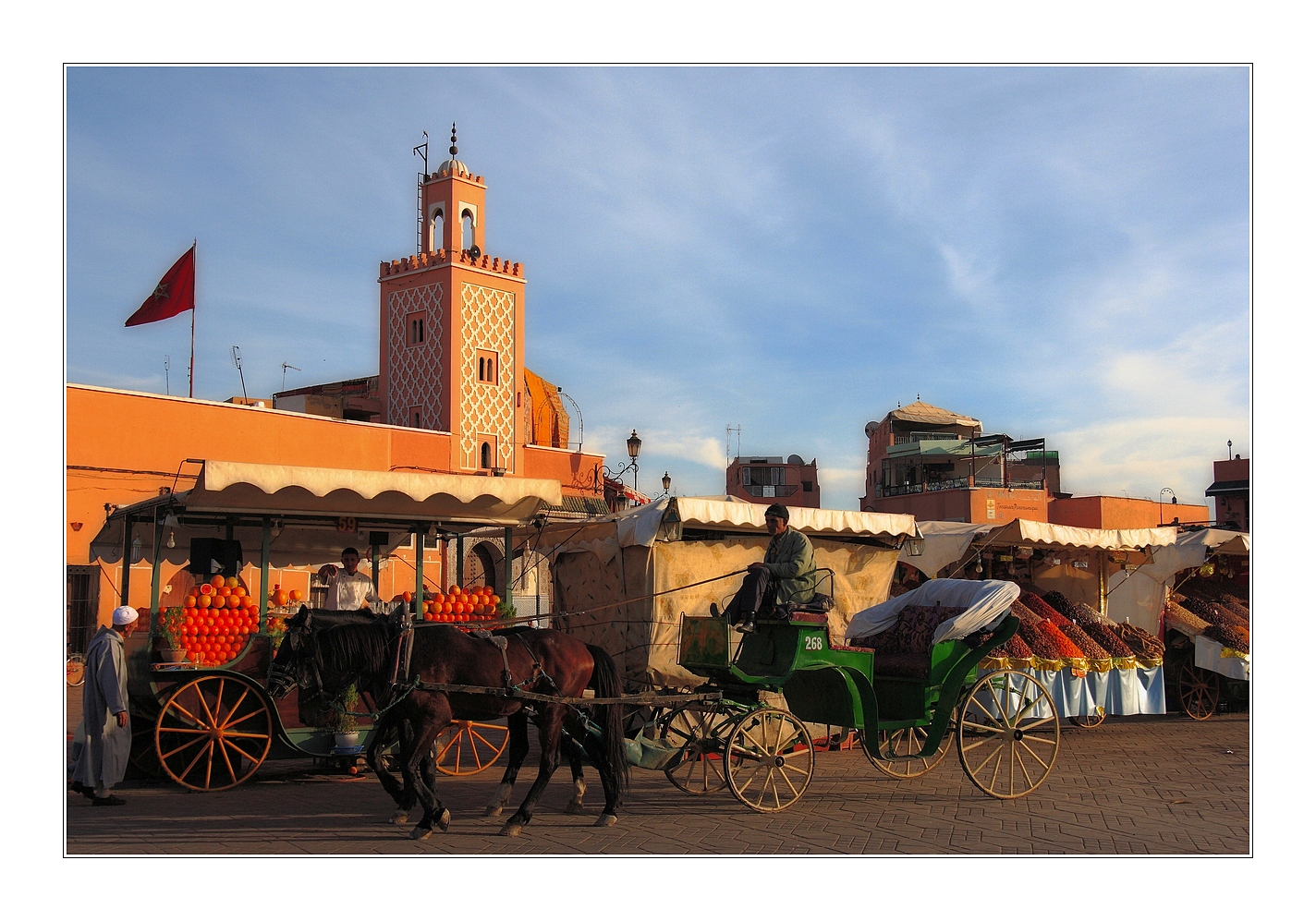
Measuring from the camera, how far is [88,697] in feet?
26.7

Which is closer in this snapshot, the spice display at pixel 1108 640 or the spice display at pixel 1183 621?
the spice display at pixel 1108 640

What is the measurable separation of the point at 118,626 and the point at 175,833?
208cm

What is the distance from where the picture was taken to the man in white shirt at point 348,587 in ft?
32.1

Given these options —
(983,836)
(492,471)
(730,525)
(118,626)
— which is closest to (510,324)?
(492,471)

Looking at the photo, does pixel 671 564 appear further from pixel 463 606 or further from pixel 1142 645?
pixel 1142 645

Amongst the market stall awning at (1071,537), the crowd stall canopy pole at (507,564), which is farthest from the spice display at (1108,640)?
the crowd stall canopy pole at (507,564)

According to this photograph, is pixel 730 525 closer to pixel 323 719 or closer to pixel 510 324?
pixel 323 719

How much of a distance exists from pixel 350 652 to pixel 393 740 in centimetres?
119

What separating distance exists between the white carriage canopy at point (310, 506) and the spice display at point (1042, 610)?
5.64 metres

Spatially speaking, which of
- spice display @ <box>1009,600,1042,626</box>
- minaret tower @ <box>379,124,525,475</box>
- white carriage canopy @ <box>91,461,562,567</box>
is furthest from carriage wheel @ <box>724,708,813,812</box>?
minaret tower @ <box>379,124,525,475</box>

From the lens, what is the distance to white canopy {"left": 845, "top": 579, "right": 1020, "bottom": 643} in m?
8.52

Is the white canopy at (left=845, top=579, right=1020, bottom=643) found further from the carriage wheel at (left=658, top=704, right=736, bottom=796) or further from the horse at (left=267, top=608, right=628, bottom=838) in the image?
the horse at (left=267, top=608, right=628, bottom=838)

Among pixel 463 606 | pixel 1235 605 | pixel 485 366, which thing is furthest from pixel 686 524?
pixel 485 366

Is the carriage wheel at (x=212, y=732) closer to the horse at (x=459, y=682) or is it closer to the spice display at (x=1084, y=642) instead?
the horse at (x=459, y=682)
